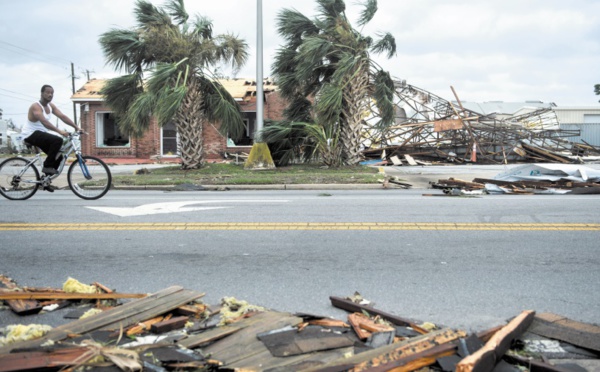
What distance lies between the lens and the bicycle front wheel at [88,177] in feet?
31.4

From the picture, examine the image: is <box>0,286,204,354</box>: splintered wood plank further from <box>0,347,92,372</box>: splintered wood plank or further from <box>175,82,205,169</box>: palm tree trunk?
<box>175,82,205,169</box>: palm tree trunk

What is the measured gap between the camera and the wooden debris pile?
9.63ft

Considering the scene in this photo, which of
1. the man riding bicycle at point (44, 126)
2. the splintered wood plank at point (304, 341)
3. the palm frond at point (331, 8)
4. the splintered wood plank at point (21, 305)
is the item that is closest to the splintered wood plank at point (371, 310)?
the splintered wood plank at point (304, 341)

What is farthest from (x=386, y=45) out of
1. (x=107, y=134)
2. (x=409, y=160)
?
(x=107, y=134)

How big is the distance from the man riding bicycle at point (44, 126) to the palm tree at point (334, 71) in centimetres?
906

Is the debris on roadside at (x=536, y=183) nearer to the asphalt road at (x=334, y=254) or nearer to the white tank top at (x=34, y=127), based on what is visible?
the asphalt road at (x=334, y=254)

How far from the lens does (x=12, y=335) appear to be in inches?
134

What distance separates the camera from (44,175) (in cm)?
968

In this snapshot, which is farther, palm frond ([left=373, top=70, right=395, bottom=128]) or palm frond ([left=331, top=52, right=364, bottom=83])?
palm frond ([left=373, top=70, right=395, bottom=128])

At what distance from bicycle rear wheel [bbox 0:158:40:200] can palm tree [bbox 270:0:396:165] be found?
9.19 metres

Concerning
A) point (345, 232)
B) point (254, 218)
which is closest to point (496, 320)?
point (345, 232)

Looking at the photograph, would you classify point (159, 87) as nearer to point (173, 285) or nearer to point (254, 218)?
point (254, 218)

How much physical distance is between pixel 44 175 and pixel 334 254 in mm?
6130

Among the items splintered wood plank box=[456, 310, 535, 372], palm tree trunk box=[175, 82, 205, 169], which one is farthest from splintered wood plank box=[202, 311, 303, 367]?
palm tree trunk box=[175, 82, 205, 169]
